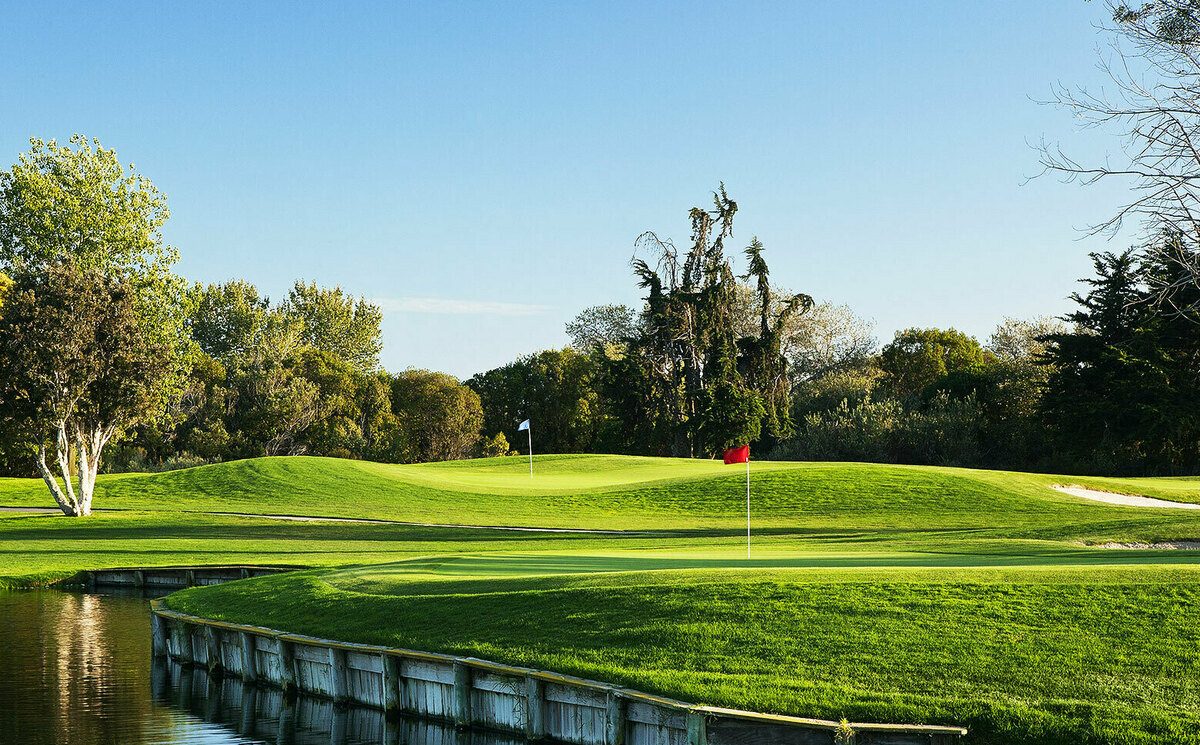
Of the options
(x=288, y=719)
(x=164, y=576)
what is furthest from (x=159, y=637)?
(x=164, y=576)

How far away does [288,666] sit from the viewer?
15922mm

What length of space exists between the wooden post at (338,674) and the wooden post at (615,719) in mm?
5184

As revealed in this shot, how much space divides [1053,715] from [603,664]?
477cm

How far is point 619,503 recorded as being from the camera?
41.8 m

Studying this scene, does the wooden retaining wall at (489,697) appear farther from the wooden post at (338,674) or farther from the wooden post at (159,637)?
the wooden post at (159,637)

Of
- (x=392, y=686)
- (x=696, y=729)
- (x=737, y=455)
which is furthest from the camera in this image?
(x=737, y=455)

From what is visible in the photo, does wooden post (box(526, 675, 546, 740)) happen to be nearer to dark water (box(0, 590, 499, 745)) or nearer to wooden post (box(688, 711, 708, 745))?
dark water (box(0, 590, 499, 745))

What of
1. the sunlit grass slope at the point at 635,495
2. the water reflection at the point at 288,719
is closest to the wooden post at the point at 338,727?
the water reflection at the point at 288,719

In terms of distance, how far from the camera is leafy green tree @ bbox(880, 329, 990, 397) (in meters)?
80.0

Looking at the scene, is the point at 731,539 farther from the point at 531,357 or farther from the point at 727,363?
the point at 531,357

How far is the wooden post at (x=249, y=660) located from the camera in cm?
1681

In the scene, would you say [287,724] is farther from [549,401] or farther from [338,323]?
[338,323]

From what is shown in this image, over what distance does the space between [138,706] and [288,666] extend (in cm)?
212

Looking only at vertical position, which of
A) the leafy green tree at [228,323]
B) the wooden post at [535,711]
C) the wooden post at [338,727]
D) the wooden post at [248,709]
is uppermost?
the leafy green tree at [228,323]
